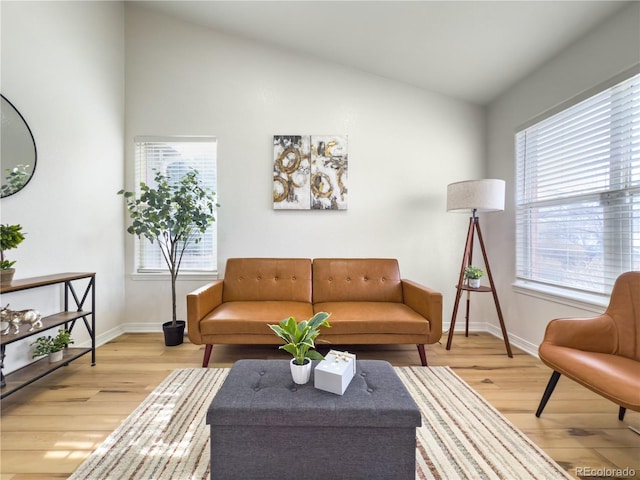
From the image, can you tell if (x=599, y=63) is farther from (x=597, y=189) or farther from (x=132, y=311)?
(x=132, y=311)

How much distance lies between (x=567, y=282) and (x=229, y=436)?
274 cm

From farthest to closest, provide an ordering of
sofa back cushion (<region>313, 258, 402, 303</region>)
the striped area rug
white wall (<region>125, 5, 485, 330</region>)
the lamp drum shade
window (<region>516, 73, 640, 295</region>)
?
white wall (<region>125, 5, 485, 330</region>)
sofa back cushion (<region>313, 258, 402, 303</region>)
the lamp drum shade
window (<region>516, 73, 640, 295</region>)
the striped area rug

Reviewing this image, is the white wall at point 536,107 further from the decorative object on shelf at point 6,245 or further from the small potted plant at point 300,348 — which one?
the decorative object on shelf at point 6,245

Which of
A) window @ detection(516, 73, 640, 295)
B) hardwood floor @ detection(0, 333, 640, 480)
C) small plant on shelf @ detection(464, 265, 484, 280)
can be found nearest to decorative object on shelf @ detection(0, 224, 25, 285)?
hardwood floor @ detection(0, 333, 640, 480)

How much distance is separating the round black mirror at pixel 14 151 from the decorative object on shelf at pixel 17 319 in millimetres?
822

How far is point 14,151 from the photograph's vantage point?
1990 mm

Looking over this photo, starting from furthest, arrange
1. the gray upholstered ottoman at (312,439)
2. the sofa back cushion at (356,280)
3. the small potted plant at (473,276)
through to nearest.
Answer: the sofa back cushion at (356,280)
the small potted plant at (473,276)
the gray upholstered ottoman at (312,439)

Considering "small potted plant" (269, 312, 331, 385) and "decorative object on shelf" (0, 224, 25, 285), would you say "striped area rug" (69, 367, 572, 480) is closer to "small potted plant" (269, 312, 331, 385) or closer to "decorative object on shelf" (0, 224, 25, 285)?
"small potted plant" (269, 312, 331, 385)

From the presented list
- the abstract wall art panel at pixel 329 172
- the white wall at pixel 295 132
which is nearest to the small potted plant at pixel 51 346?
the white wall at pixel 295 132

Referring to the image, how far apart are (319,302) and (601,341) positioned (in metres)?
1.98

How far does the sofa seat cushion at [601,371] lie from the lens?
120 centimetres

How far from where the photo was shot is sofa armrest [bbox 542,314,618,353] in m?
1.61

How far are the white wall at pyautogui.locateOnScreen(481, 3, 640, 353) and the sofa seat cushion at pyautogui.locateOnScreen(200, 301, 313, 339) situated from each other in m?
2.06

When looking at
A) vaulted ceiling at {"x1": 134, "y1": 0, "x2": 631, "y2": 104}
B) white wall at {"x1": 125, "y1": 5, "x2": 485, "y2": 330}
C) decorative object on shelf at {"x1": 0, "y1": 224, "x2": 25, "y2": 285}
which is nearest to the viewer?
decorative object on shelf at {"x1": 0, "y1": 224, "x2": 25, "y2": 285}
